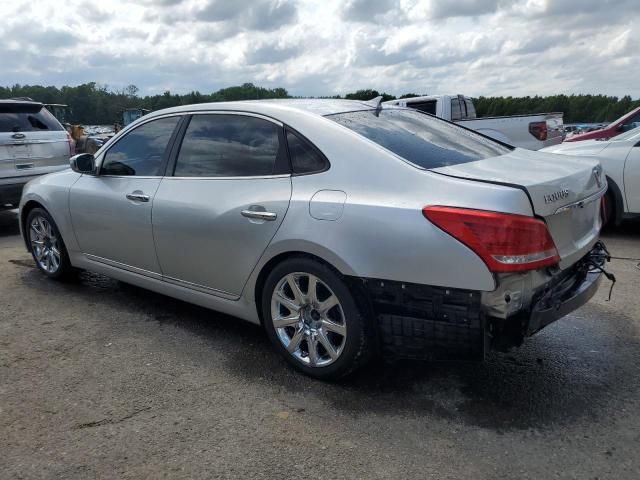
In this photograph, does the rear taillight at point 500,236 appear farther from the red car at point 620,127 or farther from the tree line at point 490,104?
the tree line at point 490,104

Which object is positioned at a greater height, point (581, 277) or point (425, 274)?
point (425, 274)

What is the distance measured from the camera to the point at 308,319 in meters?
3.26

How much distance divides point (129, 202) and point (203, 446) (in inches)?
83.3

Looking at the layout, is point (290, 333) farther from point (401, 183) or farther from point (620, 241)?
point (620, 241)

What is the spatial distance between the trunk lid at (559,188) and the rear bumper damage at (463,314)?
0.21 meters

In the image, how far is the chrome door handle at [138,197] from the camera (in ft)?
13.2

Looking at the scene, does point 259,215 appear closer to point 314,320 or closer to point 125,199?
point 314,320

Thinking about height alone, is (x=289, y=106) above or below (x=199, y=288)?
above

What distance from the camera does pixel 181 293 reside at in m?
3.98

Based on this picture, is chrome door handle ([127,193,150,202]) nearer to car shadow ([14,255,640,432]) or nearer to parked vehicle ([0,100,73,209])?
car shadow ([14,255,640,432])

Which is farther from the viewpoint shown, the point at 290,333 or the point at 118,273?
the point at 118,273

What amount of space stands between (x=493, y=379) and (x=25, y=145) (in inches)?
285

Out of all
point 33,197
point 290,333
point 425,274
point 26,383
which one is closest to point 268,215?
point 290,333

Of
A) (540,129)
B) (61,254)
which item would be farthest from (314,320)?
(540,129)
